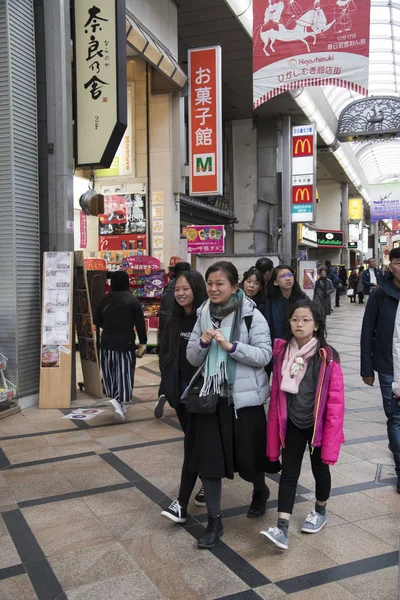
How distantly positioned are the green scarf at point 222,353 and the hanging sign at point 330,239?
2521 centimetres

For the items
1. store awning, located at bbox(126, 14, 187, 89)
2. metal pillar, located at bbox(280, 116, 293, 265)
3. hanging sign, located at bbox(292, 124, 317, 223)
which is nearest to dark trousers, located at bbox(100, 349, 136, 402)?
store awning, located at bbox(126, 14, 187, 89)

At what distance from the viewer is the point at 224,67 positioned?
1484 cm

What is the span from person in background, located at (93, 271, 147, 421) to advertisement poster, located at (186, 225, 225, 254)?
20.8ft

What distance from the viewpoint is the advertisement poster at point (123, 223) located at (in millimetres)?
11297

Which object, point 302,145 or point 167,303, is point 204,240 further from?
point 302,145

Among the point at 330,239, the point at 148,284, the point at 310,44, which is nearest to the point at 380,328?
the point at 310,44

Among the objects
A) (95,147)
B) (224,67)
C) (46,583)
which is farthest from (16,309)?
(224,67)

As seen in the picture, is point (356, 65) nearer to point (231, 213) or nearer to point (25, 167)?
point (25, 167)

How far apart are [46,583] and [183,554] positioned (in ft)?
2.32

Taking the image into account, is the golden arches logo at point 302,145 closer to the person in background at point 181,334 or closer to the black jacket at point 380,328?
the black jacket at point 380,328

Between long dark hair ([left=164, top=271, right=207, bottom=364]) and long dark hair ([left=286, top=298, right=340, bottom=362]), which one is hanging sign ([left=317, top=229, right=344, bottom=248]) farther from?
long dark hair ([left=286, top=298, right=340, bottom=362])

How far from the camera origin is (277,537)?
279 cm

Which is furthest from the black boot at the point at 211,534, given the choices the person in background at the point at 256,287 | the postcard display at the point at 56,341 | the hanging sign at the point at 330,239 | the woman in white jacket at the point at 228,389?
the hanging sign at the point at 330,239

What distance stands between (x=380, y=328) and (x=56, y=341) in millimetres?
3744
